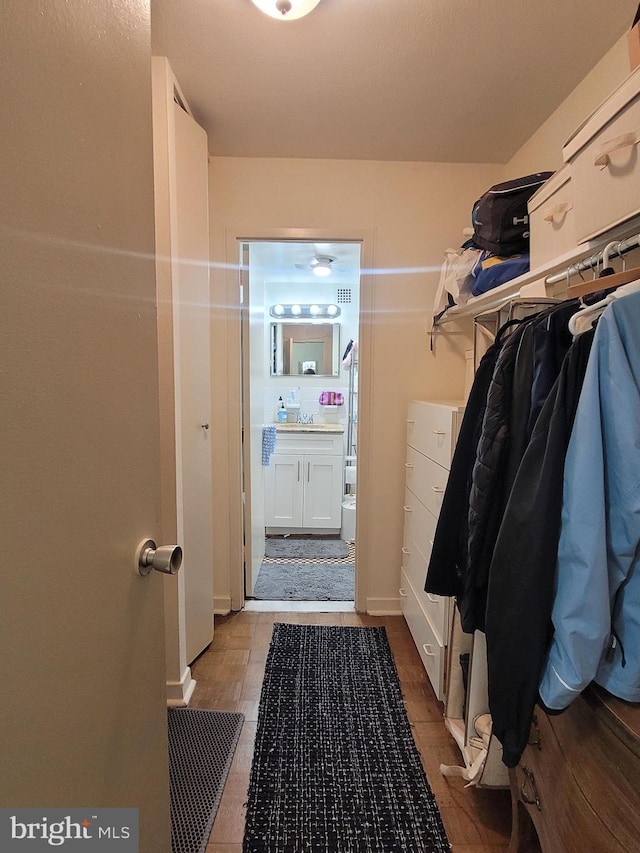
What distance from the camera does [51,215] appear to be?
48cm

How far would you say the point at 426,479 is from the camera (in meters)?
1.85

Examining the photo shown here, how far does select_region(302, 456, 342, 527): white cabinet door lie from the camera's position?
3.48m

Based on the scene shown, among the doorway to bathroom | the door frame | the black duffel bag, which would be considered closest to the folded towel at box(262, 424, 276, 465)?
the doorway to bathroom

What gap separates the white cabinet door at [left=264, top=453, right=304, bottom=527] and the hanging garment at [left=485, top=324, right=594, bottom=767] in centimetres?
270

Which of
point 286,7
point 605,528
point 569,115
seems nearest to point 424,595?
point 605,528

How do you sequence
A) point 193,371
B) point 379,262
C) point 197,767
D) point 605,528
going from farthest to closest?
1. point 379,262
2. point 193,371
3. point 197,767
4. point 605,528

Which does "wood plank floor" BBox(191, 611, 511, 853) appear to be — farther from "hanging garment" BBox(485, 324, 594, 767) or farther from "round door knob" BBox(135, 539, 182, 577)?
"round door knob" BBox(135, 539, 182, 577)

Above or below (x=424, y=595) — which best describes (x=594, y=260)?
above

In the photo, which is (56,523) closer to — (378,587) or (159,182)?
(159,182)

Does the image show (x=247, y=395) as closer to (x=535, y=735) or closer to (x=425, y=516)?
(x=425, y=516)

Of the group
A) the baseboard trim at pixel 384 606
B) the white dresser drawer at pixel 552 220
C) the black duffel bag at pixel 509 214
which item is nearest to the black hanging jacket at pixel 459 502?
the white dresser drawer at pixel 552 220

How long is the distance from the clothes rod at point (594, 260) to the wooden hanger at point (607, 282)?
60mm
